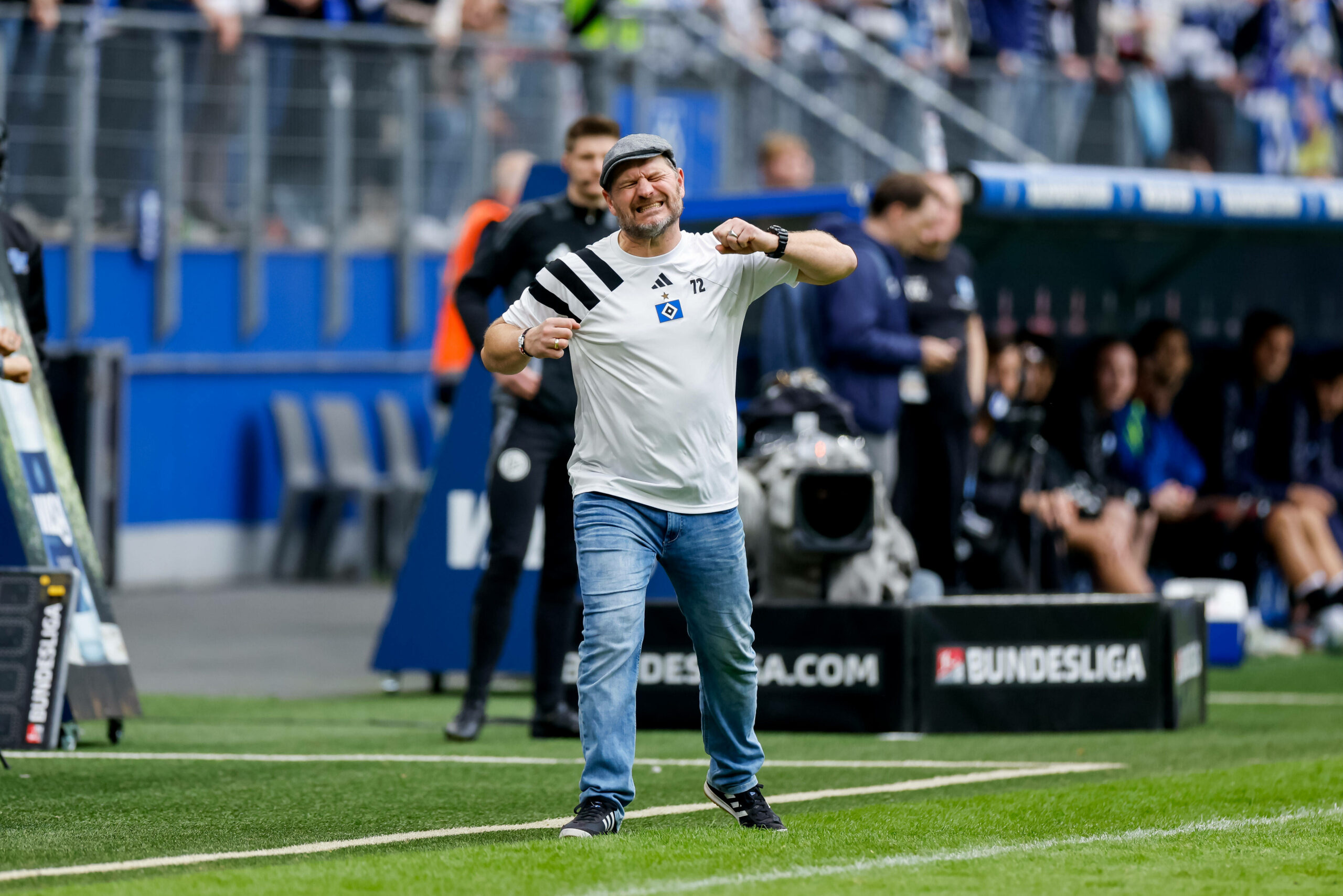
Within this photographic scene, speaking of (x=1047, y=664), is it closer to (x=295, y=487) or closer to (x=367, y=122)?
(x=295, y=487)

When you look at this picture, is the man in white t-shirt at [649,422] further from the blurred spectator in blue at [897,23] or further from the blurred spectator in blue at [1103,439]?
the blurred spectator in blue at [897,23]

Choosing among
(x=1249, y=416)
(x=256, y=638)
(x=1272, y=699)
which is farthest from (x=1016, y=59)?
(x=1272, y=699)

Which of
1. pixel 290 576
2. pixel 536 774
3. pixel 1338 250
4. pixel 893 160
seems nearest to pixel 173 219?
pixel 290 576

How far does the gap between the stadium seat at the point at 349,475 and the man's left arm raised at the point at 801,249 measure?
36.0 feet

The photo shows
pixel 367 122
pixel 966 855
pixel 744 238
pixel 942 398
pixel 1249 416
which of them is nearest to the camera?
pixel 966 855

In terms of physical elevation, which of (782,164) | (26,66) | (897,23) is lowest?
(782,164)

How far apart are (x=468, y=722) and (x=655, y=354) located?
300 cm

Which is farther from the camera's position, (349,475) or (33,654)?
(349,475)

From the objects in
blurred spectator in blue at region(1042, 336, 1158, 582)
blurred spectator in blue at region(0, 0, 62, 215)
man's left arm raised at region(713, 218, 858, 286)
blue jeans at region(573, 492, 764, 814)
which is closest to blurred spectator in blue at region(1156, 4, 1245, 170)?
blurred spectator in blue at region(1042, 336, 1158, 582)

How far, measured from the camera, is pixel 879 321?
10406 mm

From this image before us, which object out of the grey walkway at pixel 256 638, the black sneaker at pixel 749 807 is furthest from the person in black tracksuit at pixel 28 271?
the black sneaker at pixel 749 807

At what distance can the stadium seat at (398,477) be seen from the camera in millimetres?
17031

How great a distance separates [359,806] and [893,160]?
10835 millimetres

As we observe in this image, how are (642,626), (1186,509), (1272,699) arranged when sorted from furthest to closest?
(1186,509)
(1272,699)
(642,626)
